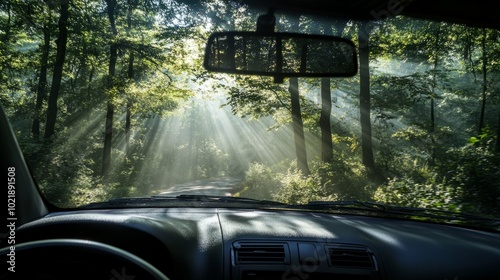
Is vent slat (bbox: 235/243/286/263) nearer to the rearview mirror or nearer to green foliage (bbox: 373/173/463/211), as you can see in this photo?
the rearview mirror

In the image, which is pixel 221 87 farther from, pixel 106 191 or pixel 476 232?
pixel 476 232

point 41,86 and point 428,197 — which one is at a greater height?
point 41,86

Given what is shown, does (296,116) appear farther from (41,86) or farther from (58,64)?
(41,86)

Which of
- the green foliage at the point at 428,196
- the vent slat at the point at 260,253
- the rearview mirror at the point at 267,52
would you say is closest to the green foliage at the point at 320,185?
the green foliage at the point at 428,196

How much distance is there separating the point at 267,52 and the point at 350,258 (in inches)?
86.9

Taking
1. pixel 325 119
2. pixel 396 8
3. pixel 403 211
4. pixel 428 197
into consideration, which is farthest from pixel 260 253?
pixel 325 119

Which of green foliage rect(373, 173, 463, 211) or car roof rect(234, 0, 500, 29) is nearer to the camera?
car roof rect(234, 0, 500, 29)

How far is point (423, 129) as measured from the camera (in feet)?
70.8

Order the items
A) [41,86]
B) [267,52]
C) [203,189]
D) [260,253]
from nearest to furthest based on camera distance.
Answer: [260,253], [267,52], [203,189], [41,86]

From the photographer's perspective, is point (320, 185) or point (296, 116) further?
point (296, 116)

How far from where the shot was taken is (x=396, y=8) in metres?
3.77

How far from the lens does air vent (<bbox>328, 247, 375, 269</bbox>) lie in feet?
7.45

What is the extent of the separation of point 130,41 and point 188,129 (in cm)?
3799

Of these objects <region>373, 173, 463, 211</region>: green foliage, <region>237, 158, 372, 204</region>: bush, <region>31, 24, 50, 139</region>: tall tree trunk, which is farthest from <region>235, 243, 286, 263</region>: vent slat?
<region>31, 24, 50, 139</region>: tall tree trunk
